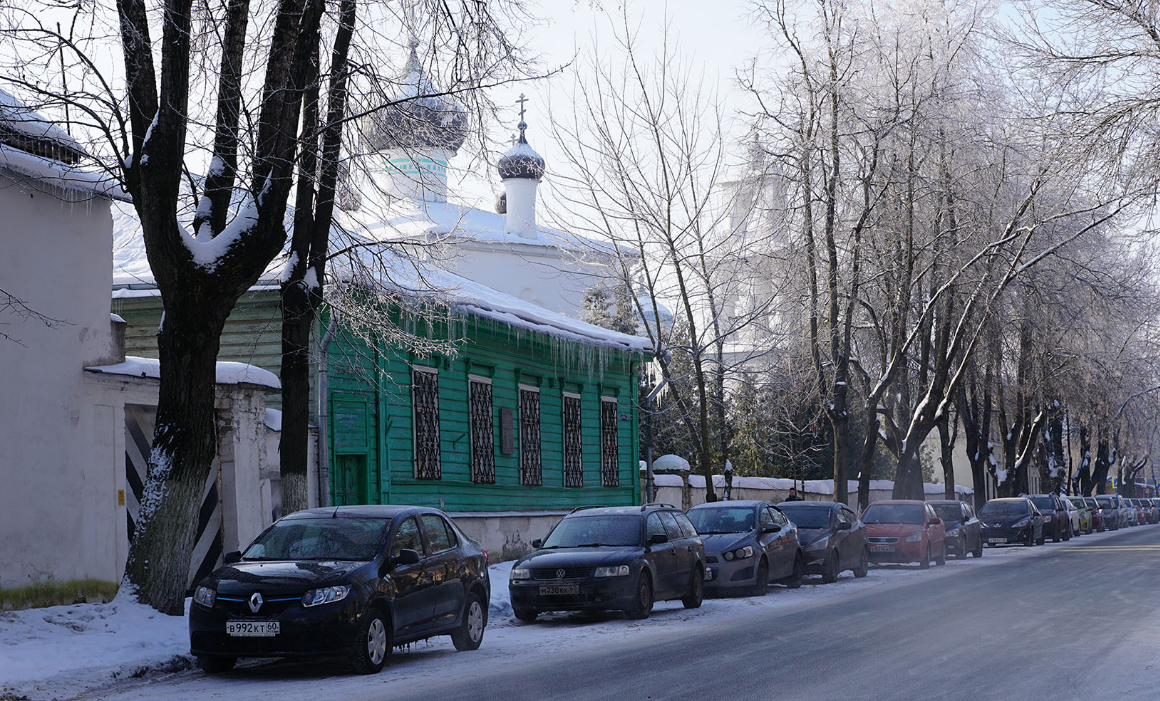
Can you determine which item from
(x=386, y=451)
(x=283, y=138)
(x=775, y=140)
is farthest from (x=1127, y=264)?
(x=283, y=138)

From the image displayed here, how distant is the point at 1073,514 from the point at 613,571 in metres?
35.1

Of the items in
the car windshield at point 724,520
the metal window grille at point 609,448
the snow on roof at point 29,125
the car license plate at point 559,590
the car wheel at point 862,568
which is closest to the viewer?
the snow on roof at point 29,125

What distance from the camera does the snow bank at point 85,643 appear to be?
32.4ft

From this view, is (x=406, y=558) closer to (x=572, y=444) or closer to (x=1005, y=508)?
(x=572, y=444)

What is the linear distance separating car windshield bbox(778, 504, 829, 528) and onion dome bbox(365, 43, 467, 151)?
34.4 ft

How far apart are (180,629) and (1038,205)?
23.8 m

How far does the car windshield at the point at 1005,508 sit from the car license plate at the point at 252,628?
30.6 m

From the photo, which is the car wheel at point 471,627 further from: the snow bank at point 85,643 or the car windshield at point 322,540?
the snow bank at point 85,643

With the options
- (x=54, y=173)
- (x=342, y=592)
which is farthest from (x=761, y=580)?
(x=54, y=173)

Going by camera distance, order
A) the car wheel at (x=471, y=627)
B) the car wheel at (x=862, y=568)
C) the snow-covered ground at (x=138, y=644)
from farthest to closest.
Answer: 1. the car wheel at (x=862, y=568)
2. the car wheel at (x=471, y=627)
3. the snow-covered ground at (x=138, y=644)

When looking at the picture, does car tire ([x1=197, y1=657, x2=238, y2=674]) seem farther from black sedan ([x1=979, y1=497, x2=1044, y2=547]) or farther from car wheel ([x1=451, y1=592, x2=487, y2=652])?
black sedan ([x1=979, y1=497, x2=1044, y2=547])

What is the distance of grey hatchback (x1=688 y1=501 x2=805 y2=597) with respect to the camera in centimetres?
1819

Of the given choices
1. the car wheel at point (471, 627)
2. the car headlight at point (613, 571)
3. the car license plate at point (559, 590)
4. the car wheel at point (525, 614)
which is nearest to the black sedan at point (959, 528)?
the car headlight at point (613, 571)

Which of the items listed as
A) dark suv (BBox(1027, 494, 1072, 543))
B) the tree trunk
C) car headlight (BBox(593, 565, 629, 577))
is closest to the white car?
dark suv (BBox(1027, 494, 1072, 543))
